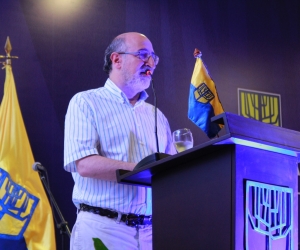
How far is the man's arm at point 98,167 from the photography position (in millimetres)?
1993

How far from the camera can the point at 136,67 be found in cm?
251

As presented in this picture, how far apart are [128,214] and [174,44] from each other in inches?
98.3

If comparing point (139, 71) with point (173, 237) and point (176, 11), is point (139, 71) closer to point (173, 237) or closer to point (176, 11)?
point (173, 237)

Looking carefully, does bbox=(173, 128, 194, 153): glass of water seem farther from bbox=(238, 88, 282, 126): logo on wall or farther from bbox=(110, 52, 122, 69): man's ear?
bbox=(238, 88, 282, 126): logo on wall

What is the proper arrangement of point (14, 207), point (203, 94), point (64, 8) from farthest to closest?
point (64, 8), point (203, 94), point (14, 207)

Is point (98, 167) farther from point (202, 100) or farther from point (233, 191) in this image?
point (202, 100)

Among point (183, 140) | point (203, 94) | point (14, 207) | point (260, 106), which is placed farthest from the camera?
point (260, 106)

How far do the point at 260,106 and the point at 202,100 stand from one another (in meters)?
1.00

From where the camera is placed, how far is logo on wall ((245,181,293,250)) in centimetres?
131

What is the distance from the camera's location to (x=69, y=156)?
83.4 inches

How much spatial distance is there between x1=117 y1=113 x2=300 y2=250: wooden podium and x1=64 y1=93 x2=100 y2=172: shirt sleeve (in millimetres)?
649

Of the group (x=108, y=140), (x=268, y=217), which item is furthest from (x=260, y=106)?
(x=268, y=217)

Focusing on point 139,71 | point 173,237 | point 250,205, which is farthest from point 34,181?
point 250,205

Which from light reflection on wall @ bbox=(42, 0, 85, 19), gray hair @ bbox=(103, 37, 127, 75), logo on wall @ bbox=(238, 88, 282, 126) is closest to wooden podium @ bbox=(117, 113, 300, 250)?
gray hair @ bbox=(103, 37, 127, 75)
